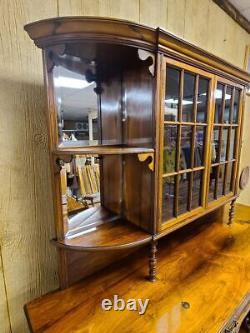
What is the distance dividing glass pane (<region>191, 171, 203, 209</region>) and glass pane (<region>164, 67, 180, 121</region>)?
333mm

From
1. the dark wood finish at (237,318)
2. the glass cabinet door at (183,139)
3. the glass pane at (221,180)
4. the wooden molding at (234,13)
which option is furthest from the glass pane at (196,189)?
→ the wooden molding at (234,13)

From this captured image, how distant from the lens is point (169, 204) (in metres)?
0.96

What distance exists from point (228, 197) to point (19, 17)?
1391 mm

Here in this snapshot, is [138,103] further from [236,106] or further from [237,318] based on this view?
[237,318]

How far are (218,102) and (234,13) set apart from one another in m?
1.13

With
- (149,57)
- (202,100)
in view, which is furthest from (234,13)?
(149,57)

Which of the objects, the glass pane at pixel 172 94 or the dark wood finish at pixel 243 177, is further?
the dark wood finish at pixel 243 177

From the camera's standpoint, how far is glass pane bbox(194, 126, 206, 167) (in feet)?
3.35

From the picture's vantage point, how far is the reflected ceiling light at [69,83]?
2.53 feet

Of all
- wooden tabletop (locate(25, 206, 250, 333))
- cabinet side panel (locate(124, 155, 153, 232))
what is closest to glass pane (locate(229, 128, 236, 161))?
wooden tabletop (locate(25, 206, 250, 333))

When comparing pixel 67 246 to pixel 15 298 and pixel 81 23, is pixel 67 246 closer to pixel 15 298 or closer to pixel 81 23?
pixel 15 298

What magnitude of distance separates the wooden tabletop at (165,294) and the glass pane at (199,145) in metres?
0.52

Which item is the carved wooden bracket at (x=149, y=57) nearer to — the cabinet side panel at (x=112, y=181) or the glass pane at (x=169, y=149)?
the glass pane at (x=169, y=149)

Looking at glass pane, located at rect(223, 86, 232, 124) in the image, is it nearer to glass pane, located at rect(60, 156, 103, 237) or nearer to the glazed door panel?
the glazed door panel
